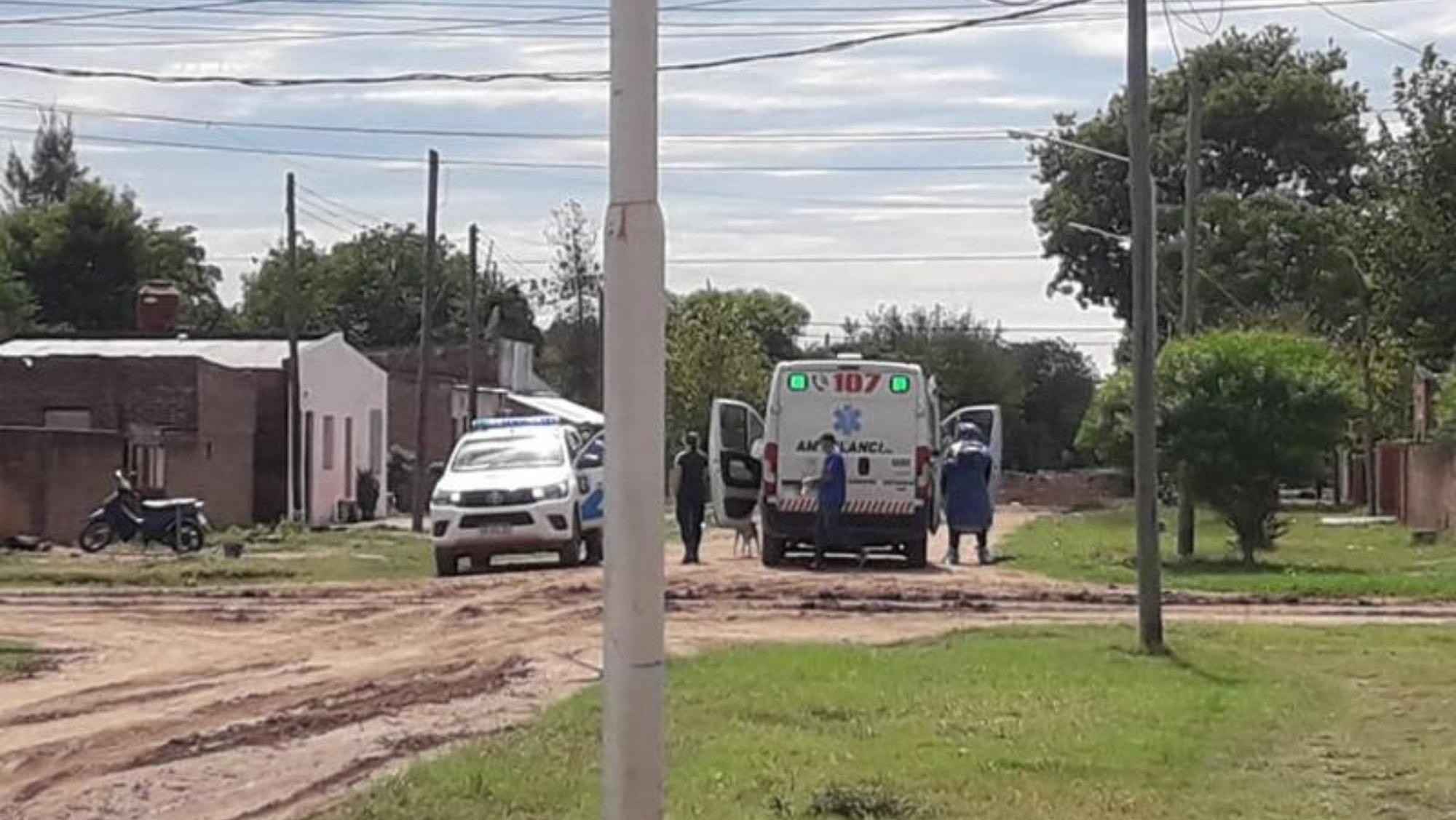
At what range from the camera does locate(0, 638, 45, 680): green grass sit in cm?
1919

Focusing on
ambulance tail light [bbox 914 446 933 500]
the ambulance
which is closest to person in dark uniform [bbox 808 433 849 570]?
the ambulance

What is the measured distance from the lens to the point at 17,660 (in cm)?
2016

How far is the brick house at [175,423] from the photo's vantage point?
42500 millimetres

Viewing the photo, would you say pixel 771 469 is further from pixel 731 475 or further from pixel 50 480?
pixel 50 480

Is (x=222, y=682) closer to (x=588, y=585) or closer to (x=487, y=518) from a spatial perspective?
(x=588, y=585)

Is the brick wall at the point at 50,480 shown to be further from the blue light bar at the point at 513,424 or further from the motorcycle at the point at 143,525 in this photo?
the blue light bar at the point at 513,424

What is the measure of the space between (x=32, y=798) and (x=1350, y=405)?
944 inches

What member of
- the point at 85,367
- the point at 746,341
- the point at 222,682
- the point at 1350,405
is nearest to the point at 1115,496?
the point at 746,341

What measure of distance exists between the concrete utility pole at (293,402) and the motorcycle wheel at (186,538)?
40.5 feet

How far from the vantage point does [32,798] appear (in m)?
12.5

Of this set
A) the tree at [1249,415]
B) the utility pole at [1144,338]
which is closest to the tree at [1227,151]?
the tree at [1249,415]

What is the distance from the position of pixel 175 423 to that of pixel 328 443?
7721mm

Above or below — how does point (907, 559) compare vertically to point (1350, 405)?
below

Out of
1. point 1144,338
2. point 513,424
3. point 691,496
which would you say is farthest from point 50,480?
point 1144,338
